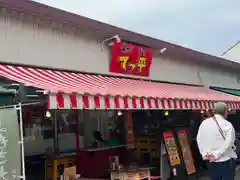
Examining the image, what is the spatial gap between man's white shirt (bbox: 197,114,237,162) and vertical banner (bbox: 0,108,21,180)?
3.05 meters

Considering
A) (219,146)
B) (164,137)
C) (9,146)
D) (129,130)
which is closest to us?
(9,146)

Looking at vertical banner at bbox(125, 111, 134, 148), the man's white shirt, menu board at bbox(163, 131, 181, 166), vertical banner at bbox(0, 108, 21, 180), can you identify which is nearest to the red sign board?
vertical banner at bbox(125, 111, 134, 148)

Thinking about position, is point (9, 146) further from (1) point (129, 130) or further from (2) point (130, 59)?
(1) point (129, 130)

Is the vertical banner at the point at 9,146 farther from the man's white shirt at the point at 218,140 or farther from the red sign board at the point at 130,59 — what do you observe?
the red sign board at the point at 130,59

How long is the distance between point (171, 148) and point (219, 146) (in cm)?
296

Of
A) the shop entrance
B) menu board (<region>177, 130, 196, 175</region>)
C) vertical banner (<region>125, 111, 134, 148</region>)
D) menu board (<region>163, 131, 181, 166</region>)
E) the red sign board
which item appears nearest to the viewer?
menu board (<region>163, 131, 181, 166</region>)

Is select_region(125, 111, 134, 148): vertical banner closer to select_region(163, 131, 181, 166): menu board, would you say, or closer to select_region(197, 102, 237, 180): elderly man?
select_region(163, 131, 181, 166): menu board

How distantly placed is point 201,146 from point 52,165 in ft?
12.3

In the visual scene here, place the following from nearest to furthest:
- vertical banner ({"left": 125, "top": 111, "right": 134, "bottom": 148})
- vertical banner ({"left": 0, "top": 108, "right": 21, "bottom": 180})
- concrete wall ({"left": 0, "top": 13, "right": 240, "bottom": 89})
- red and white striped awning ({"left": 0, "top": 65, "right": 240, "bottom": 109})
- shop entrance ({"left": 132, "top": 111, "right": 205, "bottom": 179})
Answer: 1. vertical banner ({"left": 0, "top": 108, "right": 21, "bottom": 180})
2. red and white striped awning ({"left": 0, "top": 65, "right": 240, "bottom": 109})
3. concrete wall ({"left": 0, "top": 13, "right": 240, "bottom": 89})
4. shop entrance ({"left": 132, "top": 111, "right": 205, "bottom": 179})
5. vertical banner ({"left": 125, "top": 111, "right": 134, "bottom": 148})

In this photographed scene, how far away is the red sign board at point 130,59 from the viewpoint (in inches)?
376

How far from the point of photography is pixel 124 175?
7.44 m

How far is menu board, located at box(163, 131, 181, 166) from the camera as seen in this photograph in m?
8.46

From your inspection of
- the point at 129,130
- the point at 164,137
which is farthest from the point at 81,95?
the point at 129,130

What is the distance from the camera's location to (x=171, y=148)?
860cm
